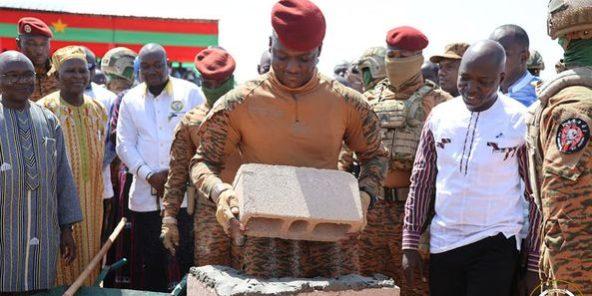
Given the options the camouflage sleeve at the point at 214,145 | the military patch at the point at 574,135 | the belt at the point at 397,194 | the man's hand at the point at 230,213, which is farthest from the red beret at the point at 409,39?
the military patch at the point at 574,135

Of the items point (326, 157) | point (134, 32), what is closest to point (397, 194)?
point (326, 157)

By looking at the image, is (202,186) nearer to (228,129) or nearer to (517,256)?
(228,129)

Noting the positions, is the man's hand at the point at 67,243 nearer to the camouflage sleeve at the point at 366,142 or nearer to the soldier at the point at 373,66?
the camouflage sleeve at the point at 366,142

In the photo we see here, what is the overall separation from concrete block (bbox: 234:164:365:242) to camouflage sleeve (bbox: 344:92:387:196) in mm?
456

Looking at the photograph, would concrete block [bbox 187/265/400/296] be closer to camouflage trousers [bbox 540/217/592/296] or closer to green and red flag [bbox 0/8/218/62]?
camouflage trousers [bbox 540/217/592/296]

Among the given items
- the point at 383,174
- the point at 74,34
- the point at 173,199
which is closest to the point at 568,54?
the point at 383,174

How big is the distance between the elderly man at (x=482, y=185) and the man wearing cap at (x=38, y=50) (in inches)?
154

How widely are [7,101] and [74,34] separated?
9993mm

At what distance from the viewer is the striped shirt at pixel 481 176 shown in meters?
4.34

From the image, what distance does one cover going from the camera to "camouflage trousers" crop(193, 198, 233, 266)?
17.1 feet

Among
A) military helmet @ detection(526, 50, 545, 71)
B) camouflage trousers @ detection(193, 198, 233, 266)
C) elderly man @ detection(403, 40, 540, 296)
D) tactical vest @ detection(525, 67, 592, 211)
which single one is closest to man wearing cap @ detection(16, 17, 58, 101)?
camouflage trousers @ detection(193, 198, 233, 266)

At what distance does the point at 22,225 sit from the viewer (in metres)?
5.06

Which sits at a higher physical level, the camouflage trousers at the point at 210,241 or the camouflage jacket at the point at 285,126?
the camouflage jacket at the point at 285,126

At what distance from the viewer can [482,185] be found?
4.38 meters
